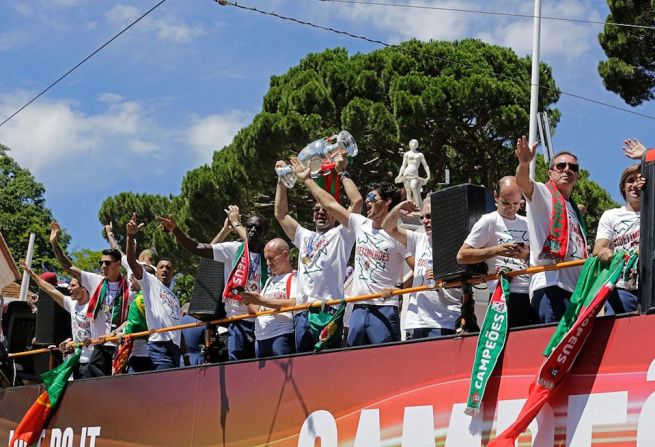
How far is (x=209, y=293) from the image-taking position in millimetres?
8047

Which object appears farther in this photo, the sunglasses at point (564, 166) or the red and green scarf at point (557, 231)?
the sunglasses at point (564, 166)

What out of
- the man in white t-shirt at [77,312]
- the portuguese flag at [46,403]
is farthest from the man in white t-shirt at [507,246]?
the man in white t-shirt at [77,312]

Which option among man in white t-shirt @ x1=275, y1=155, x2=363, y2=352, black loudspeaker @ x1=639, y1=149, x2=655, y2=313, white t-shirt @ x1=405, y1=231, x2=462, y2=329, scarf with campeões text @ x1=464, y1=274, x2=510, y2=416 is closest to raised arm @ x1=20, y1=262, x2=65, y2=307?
man in white t-shirt @ x1=275, y1=155, x2=363, y2=352

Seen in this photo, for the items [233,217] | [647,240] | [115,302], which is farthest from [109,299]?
[647,240]

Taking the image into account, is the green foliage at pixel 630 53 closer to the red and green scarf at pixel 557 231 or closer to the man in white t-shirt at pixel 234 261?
the man in white t-shirt at pixel 234 261

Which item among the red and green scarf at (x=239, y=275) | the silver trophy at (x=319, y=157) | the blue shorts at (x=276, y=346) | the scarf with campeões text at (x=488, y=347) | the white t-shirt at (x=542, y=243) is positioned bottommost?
the scarf with campeões text at (x=488, y=347)

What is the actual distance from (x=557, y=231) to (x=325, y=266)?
82.8 inches

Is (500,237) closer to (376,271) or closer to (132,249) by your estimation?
(376,271)

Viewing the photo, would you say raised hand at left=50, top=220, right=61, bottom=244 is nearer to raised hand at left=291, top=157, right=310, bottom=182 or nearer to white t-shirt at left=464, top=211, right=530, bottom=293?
raised hand at left=291, top=157, right=310, bottom=182

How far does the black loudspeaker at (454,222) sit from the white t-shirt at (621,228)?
0.73 m

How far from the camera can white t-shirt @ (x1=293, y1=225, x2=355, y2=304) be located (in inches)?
284

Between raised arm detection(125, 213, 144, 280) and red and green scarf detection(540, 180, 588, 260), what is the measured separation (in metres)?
3.96

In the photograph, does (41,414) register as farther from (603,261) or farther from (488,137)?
(488,137)

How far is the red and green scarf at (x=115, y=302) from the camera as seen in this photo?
958 centimetres
